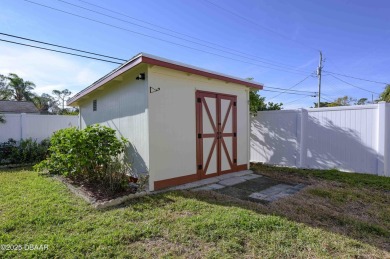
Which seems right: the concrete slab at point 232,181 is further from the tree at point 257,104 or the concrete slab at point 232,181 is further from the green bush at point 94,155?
the tree at point 257,104

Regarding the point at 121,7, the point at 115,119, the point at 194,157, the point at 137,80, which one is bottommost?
the point at 194,157

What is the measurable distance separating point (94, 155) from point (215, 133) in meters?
2.94

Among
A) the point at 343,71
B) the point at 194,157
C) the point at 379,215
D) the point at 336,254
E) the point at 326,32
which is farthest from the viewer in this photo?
the point at 343,71

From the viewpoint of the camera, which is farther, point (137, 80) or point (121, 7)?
point (121, 7)

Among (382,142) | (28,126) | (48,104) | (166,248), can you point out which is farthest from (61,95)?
(382,142)


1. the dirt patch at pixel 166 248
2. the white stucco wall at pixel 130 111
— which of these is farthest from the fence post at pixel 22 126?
the dirt patch at pixel 166 248

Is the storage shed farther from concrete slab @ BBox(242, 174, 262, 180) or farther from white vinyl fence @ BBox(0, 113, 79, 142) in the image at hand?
white vinyl fence @ BBox(0, 113, 79, 142)

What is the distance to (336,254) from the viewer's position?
7.77 feet

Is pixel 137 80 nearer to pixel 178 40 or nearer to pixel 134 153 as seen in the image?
pixel 134 153

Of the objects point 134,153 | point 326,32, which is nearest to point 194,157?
point 134,153

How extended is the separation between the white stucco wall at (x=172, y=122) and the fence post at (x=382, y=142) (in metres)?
4.57

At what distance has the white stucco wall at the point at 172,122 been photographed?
4594 millimetres

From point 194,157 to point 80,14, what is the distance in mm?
6157

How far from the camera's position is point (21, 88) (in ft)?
86.1
